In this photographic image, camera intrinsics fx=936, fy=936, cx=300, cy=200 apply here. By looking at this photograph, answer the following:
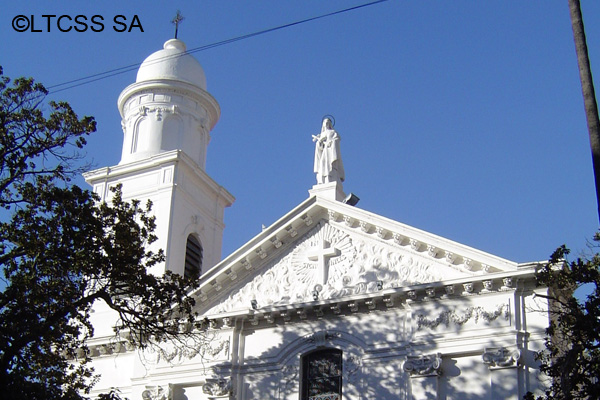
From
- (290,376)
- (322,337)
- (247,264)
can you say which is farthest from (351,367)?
(247,264)

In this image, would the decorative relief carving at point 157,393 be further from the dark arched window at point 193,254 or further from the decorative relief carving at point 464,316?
the decorative relief carving at point 464,316

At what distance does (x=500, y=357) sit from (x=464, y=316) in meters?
1.43

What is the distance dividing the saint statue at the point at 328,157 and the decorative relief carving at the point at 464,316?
17.8 ft

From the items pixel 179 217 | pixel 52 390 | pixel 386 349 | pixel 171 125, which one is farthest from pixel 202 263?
pixel 52 390

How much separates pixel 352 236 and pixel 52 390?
9.58 m

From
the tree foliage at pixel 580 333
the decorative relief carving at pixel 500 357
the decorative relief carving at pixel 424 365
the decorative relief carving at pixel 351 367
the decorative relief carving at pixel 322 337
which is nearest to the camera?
the tree foliage at pixel 580 333

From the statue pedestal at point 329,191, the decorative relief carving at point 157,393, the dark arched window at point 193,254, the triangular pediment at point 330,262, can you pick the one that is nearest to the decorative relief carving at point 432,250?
the triangular pediment at point 330,262

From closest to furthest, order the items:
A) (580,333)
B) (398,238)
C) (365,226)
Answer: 1. (580,333)
2. (398,238)
3. (365,226)

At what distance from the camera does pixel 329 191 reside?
26078 mm

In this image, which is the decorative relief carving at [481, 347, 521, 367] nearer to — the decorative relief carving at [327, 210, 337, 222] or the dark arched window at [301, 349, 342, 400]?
the dark arched window at [301, 349, 342, 400]

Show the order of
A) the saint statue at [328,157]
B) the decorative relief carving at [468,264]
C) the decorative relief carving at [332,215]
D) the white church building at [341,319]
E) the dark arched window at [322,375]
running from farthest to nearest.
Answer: the saint statue at [328,157] → the decorative relief carving at [332,215] → the dark arched window at [322,375] → the decorative relief carving at [468,264] → the white church building at [341,319]

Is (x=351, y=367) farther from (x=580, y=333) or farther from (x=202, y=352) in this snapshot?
(x=580, y=333)

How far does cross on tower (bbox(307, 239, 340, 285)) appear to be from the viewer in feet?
82.1

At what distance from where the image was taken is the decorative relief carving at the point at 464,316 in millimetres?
22173
